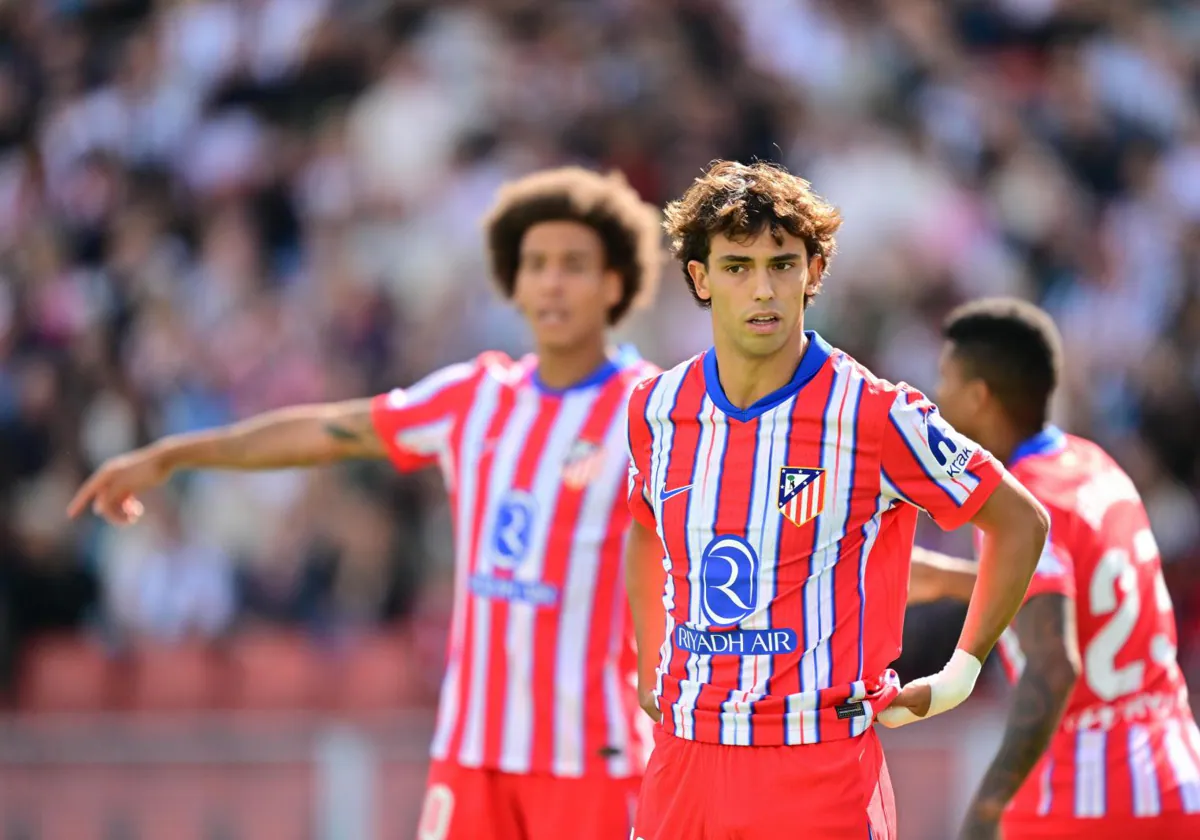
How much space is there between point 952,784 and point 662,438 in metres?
4.52

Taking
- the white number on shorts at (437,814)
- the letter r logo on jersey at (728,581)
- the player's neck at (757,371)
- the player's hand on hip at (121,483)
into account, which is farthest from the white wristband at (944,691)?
the player's hand on hip at (121,483)

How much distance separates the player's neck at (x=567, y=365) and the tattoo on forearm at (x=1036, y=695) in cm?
157

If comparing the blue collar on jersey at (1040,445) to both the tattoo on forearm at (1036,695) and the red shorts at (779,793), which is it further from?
the red shorts at (779,793)

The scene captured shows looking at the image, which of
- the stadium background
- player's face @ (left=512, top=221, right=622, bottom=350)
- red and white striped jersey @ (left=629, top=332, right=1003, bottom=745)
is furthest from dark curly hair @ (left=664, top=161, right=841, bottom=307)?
the stadium background

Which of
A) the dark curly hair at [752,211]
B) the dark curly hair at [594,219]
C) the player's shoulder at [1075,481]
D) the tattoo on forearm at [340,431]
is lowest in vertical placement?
the player's shoulder at [1075,481]

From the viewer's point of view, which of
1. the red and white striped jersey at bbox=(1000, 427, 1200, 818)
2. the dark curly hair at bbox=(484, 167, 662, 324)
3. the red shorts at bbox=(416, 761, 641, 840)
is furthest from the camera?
the dark curly hair at bbox=(484, 167, 662, 324)

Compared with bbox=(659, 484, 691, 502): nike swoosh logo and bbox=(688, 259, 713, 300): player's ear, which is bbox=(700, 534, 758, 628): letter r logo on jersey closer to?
bbox=(659, 484, 691, 502): nike swoosh logo

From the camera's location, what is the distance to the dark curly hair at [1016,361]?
15.4ft

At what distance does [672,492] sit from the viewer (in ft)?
12.6

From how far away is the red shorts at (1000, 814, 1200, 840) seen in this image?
4.51 metres

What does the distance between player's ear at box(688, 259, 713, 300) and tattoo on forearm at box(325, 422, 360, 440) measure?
169 cm

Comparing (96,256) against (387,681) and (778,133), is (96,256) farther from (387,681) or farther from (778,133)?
(778,133)

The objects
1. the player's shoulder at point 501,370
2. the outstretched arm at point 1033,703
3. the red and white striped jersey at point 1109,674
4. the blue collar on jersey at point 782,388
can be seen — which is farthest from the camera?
the player's shoulder at point 501,370

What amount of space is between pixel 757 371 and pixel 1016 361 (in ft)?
3.89
